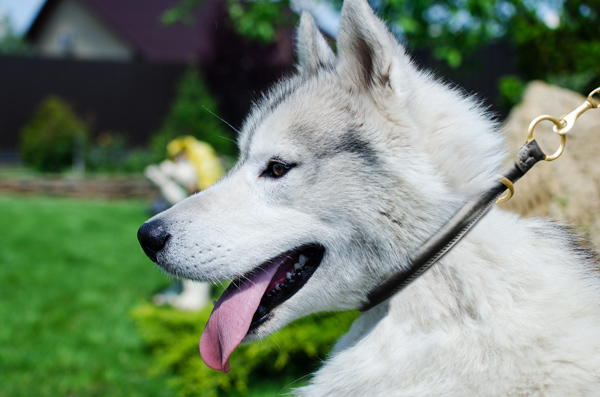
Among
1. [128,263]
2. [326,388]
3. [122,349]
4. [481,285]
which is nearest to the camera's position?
[481,285]

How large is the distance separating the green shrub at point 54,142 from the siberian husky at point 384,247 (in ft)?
50.7

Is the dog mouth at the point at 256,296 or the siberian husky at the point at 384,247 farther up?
the siberian husky at the point at 384,247

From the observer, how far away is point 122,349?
4898 mm

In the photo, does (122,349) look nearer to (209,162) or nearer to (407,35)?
(209,162)

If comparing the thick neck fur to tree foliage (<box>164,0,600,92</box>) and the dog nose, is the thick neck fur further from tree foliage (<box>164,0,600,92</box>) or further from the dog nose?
tree foliage (<box>164,0,600,92</box>)

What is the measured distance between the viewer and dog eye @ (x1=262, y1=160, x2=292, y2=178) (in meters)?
1.84

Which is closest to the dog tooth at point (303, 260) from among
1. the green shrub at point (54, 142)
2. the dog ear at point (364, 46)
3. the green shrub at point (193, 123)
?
the dog ear at point (364, 46)

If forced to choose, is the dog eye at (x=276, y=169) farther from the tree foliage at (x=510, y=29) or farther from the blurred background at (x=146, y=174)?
the tree foliage at (x=510, y=29)

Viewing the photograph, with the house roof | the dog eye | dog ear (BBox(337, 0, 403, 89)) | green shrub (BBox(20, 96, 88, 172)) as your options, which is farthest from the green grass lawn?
the house roof

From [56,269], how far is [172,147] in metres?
2.52

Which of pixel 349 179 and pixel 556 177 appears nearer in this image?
pixel 349 179

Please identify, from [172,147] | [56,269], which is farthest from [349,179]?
[56,269]

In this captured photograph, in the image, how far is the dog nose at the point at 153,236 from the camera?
178 cm

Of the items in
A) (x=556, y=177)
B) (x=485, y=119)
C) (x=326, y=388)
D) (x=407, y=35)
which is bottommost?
(x=326, y=388)
